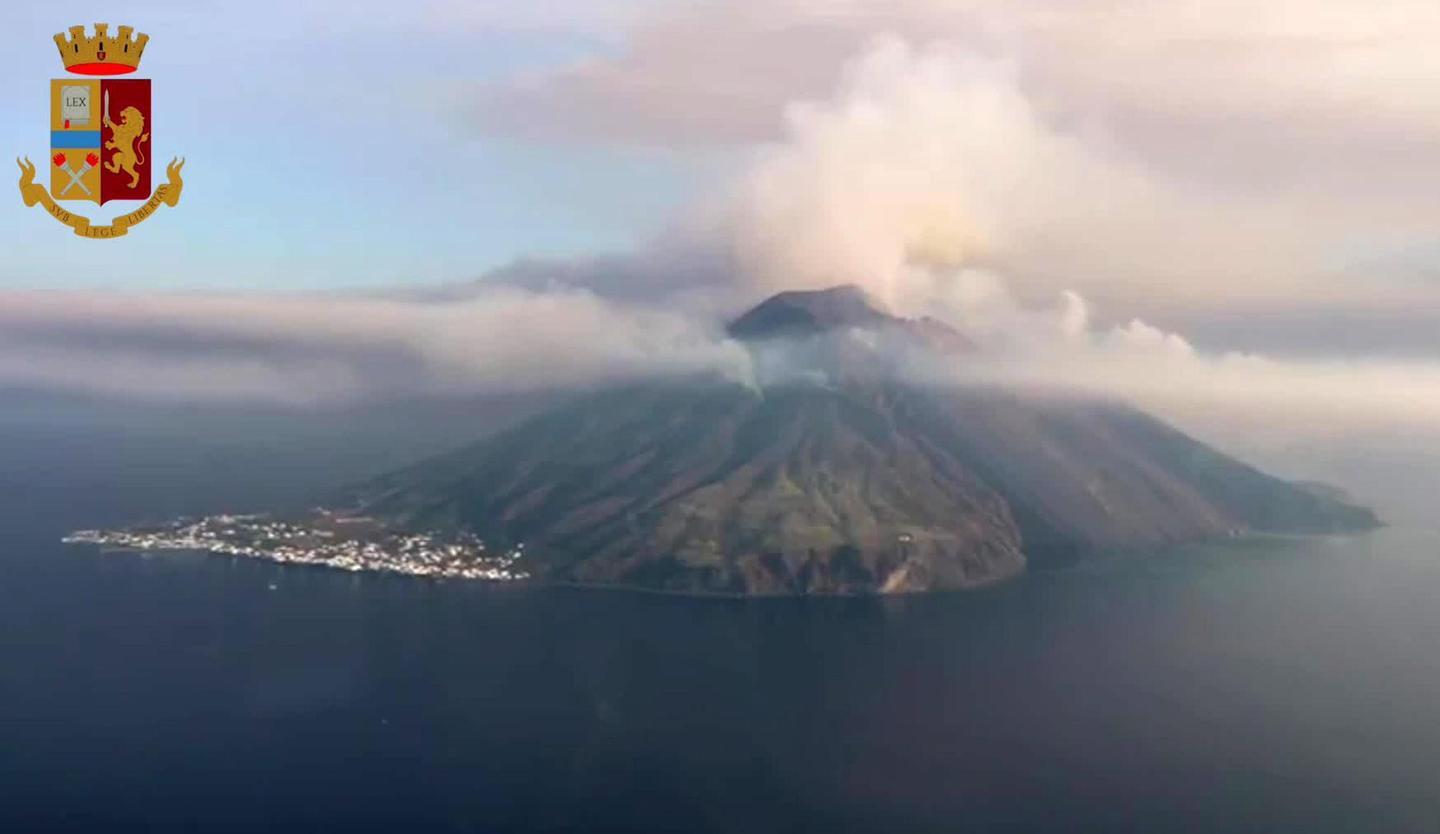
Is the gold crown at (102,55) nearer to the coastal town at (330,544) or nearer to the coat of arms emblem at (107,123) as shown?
the coat of arms emblem at (107,123)

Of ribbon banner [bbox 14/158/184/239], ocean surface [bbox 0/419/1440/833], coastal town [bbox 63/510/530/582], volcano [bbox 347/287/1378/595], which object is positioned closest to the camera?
ribbon banner [bbox 14/158/184/239]

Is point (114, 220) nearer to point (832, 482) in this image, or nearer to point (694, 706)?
point (694, 706)

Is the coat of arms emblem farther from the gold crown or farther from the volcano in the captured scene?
the volcano

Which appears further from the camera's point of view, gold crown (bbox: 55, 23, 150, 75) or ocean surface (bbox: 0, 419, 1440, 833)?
ocean surface (bbox: 0, 419, 1440, 833)

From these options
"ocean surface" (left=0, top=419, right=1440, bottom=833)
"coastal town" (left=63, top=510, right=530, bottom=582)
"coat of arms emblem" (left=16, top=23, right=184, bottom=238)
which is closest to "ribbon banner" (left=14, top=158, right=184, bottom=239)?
"coat of arms emblem" (left=16, top=23, right=184, bottom=238)

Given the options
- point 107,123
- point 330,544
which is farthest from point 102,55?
point 330,544

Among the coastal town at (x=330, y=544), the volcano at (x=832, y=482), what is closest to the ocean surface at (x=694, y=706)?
the coastal town at (x=330, y=544)

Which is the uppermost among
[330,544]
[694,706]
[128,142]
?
[128,142]
